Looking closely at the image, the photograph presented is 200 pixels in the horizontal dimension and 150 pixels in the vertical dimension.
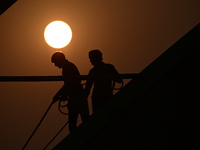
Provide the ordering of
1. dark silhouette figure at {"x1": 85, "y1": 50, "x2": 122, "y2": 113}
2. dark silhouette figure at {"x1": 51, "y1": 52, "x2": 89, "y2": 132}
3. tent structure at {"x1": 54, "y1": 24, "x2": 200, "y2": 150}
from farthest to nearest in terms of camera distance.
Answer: dark silhouette figure at {"x1": 51, "y1": 52, "x2": 89, "y2": 132} → dark silhouette figure at {"x1": 85, "y1": 50, "x2": 122, "y2": 113} → tent structure at {"x1": 54, "y1": 24, "x2": 200, "y2": 150}

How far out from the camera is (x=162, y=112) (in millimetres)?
1606

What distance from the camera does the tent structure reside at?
1574 mm

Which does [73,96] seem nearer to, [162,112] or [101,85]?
[101,85]

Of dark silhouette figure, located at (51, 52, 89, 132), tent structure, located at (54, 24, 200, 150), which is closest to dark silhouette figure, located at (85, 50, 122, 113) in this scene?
dark silhouette figure, located at (51, 52, 89, 132)

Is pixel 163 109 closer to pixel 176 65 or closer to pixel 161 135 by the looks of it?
pixel 161 135

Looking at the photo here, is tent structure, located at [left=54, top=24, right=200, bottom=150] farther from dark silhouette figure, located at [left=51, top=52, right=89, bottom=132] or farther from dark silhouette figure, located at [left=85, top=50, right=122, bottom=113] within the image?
dark silhouette figure, located at [left=51, top=52, right=89, bottom=132]

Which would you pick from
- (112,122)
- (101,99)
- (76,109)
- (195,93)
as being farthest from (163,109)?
(76,109)

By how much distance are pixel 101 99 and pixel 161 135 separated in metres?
1.46

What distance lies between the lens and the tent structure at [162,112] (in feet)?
5.16

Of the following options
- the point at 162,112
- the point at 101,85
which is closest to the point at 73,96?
the point at 101,85

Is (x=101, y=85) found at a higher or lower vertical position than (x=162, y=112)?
higher

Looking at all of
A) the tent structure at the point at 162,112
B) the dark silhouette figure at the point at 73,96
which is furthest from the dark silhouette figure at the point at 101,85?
the tent structure at the point at 162,112

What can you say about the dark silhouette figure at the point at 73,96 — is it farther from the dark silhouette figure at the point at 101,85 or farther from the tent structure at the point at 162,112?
the tent structure at the point at 162,112

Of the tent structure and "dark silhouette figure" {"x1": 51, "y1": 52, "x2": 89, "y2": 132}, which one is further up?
"dark silhouette figure" {"x1": 51, "y1": 52, "x2": 89, "y2": 132}
